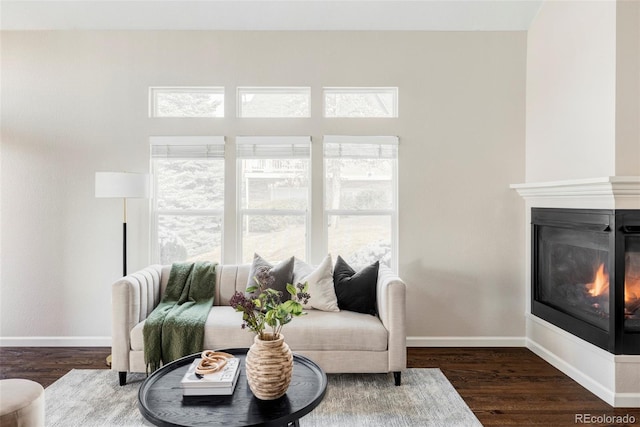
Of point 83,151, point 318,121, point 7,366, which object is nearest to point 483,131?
point 318,121

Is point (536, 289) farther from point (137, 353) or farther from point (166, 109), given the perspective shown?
point (166, 109)

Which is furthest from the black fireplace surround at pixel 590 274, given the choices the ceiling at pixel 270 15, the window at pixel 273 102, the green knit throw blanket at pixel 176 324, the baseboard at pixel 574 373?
the green knit throw blanket at pixel 176 324

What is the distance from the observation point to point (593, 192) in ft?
9.12

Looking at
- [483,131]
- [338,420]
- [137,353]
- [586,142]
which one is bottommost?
[338,420]

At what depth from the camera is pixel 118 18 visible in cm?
374

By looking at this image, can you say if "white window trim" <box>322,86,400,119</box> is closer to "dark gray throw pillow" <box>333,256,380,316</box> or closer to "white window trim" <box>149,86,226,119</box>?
"white window trim" <box>149,86,226,119</box>

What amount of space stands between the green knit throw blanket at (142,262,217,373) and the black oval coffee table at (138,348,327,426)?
31.3 inches

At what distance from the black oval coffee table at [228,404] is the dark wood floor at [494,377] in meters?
1.24

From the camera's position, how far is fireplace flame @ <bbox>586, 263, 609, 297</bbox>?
288 cm

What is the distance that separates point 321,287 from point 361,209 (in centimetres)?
98

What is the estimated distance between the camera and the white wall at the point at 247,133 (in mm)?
3840

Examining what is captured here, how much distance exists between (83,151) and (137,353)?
2006mm

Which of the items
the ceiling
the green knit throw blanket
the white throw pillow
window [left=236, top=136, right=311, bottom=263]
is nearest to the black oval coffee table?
the green knit throw blanket

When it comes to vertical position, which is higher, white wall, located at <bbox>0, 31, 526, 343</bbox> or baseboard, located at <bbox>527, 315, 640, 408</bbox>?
white wall, located at <bbox>0, 31, 526, 343</bbox>
